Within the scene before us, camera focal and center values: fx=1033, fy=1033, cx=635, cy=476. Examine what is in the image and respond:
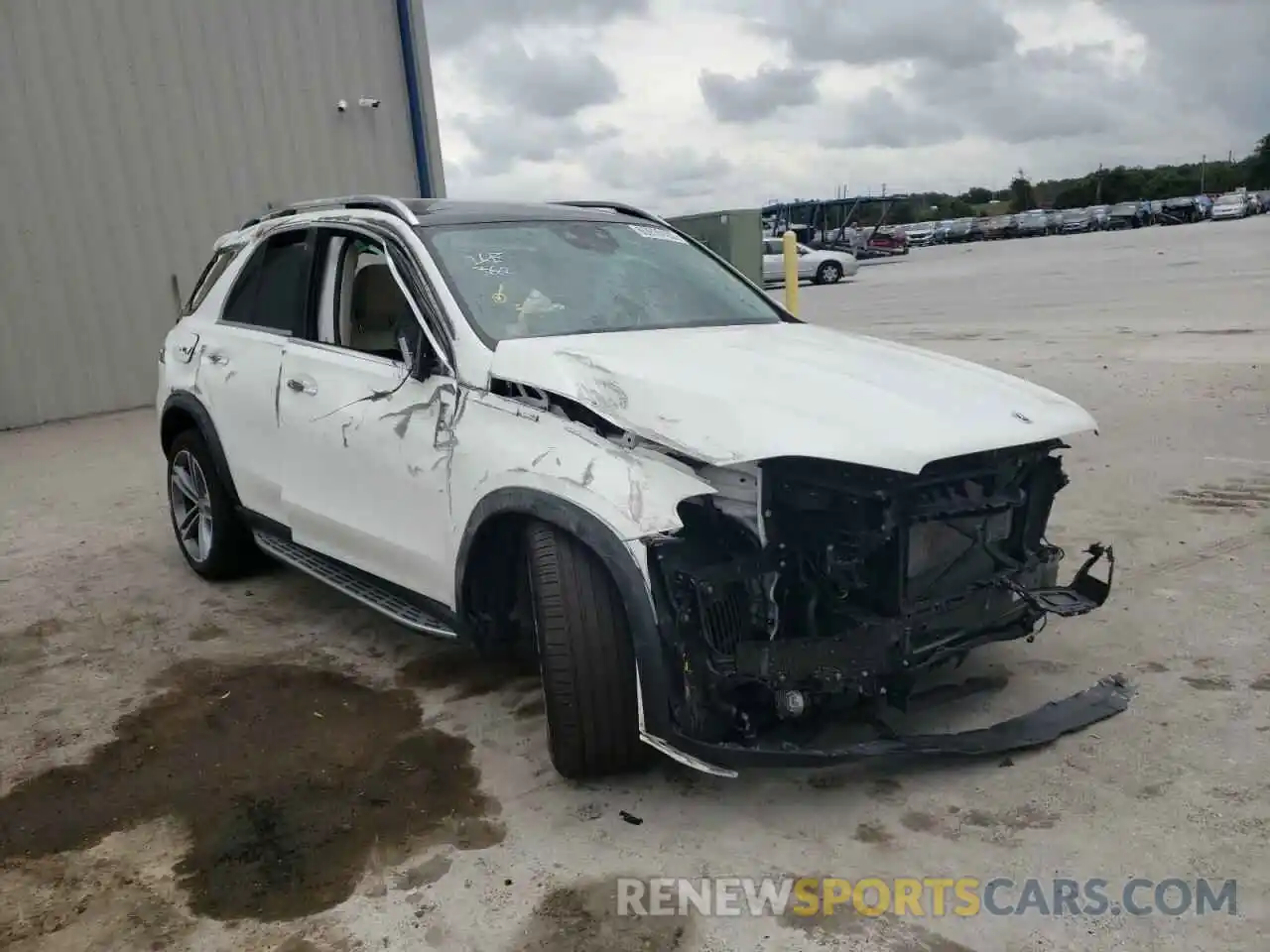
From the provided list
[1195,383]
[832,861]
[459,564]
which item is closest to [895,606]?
[832,861]

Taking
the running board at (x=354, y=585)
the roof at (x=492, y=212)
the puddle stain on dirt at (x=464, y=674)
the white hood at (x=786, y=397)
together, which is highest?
the roof at (x=492, y=212)

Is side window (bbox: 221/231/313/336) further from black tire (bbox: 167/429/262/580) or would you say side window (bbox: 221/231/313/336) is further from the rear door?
black tire (bbox: 167/429/262/580)

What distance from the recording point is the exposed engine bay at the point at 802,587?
282 cm

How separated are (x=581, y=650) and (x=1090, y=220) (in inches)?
2490

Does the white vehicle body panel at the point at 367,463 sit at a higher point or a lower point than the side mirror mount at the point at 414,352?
lower

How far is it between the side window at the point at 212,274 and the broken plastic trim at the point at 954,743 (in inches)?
143

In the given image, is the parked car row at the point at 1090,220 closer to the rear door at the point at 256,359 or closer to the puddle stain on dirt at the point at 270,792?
the rear door at the point at 256,359

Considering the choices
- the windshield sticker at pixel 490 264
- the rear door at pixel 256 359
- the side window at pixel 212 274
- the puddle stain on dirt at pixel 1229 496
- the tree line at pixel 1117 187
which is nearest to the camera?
the windshield sticker at pixel 490 264

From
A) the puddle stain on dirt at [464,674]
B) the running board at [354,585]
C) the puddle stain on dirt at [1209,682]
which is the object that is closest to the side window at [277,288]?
the running board at [354,585]

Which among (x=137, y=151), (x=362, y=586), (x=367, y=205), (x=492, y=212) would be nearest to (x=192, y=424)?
(x=367, y=205)

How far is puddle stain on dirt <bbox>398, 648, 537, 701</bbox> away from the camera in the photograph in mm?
3963

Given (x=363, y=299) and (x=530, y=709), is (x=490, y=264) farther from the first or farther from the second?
(x=530, y=709)

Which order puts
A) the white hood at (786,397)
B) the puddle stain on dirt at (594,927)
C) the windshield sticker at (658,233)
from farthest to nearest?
1. the windshield sticker at (658,233)
2. the white hood at (786,397)
3. the puddle stain on dirt at (594,927)

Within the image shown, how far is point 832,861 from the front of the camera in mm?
2756
